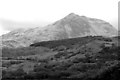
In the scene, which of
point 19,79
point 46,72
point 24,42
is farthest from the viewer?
point 24,42

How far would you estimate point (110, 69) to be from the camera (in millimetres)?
20219

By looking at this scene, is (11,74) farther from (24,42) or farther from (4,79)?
(24,42)

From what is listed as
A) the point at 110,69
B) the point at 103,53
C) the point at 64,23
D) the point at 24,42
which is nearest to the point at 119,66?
the point at 110,69

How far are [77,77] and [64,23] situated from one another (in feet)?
577

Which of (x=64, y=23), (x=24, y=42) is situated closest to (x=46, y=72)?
(x=24, y=42)

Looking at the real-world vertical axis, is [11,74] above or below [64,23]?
below

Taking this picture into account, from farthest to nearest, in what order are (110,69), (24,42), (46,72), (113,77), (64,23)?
(64,23) → (24,42) → (46,72) → (110,69) → (113,77)

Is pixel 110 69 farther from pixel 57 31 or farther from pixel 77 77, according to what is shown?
pixel 57 31

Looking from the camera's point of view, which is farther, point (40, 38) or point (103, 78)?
point (40, 38)

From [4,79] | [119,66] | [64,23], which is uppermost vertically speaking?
[64,23]

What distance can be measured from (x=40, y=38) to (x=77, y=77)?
141222 mm

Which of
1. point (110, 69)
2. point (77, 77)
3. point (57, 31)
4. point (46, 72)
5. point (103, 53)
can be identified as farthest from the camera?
point (57, 31)

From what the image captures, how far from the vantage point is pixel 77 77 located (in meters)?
23.5

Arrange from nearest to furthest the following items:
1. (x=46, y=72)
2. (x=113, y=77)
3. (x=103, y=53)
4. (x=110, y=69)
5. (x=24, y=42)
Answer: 1. (x=113, y=77)
2. (x=110, y=69)
3. (x=46, y=72)
4. (x=103, y=53)
5. (x=24, y=42)
